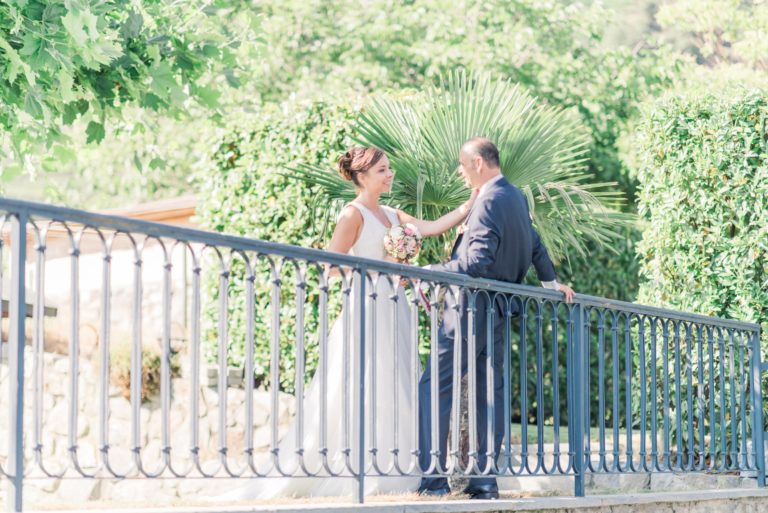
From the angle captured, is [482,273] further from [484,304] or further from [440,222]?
[440,222]

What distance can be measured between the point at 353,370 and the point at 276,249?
76 centimetres

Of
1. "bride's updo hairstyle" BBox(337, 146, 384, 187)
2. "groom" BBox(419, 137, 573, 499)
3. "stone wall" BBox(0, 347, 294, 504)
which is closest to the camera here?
"groom" BBox(419, 137, 573, 499)

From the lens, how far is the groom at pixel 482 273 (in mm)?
6613

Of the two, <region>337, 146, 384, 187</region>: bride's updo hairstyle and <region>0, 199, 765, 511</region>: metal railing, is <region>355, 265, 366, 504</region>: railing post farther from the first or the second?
<region>337, 146, 384, 187</region>: bride's updo hairstyle

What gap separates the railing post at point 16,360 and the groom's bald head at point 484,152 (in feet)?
10.7

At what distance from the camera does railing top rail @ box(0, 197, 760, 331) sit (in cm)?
427

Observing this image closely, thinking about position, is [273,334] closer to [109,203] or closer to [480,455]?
[480,455]

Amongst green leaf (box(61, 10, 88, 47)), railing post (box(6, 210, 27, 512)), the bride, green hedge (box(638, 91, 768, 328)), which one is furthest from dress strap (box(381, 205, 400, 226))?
railing post (box(6, 210, 27, 512))

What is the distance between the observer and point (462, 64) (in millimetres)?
20266

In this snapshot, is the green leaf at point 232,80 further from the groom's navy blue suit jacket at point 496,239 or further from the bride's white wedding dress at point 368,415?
the groom's navy blue suit jacket at point 496,239

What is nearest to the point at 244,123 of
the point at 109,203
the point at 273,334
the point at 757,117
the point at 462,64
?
the point at 757,117

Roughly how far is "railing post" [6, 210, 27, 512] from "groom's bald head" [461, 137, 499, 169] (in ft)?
10.7

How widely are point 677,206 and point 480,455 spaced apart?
11.4 ft

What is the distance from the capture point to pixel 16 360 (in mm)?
4191
